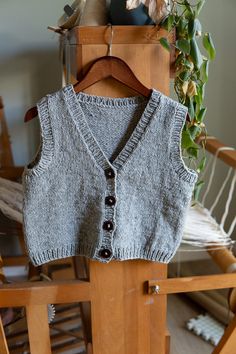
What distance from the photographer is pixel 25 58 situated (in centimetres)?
159

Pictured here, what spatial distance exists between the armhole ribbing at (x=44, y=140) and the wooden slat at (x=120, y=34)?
0.46ft

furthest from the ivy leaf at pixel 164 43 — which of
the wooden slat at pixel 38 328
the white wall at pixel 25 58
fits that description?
the white wall at pixel 25 58

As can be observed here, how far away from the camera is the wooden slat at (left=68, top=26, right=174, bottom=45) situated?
29.8 inches

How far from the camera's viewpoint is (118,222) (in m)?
0.81

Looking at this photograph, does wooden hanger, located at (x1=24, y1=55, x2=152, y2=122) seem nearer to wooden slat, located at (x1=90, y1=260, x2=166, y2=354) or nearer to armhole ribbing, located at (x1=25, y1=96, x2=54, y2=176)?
armhole ribbing, located at (x1=25, y1=96, x2=54, y2=176)

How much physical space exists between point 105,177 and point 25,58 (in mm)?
1001

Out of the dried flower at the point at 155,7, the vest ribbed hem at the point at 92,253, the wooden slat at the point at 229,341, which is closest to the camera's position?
the dried flower at the point at 155,7

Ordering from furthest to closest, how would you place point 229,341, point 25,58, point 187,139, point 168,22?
point 25,58, point 229,341, point 187,139, point 168,22

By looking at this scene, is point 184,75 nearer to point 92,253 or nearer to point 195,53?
point 195,53

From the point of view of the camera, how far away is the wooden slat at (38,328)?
894 mm

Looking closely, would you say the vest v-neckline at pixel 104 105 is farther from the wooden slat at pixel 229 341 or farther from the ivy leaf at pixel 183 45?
the wooden slat at pixel 229 341

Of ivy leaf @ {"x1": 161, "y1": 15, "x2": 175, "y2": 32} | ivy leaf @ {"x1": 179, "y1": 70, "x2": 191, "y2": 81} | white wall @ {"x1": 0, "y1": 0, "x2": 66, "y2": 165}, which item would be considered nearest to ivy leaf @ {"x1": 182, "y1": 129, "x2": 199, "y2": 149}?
ivy leaf @ {"x1": 179, "y1": 70, "x2": 191, "y2": 81}

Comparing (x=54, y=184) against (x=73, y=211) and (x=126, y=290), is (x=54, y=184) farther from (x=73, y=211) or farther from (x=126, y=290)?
(x=126, y=290)

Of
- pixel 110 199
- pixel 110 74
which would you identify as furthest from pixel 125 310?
pixel 110 74
